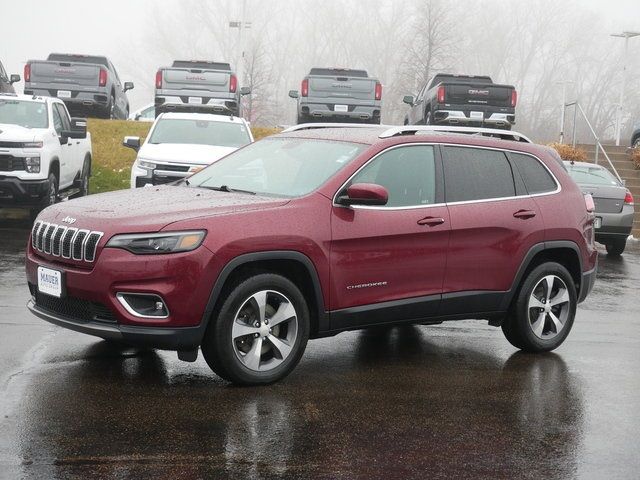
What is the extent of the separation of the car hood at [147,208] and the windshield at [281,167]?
9.6 inches

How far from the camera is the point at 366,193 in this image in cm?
662

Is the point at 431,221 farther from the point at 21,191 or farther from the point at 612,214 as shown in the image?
the point at 612,214

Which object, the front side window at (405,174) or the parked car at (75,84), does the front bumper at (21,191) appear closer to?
the front side window at (405,174)

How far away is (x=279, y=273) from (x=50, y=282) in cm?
141

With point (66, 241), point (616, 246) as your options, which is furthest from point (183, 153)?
point (66, 241)

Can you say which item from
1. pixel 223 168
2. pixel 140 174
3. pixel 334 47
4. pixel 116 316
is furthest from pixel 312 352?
pixel 334 47

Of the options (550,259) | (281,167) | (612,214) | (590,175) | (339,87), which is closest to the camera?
(281,167)

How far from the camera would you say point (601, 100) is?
3824 inches

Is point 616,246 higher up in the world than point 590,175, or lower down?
lower down

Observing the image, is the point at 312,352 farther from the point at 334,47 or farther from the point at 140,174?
the point at 334,47

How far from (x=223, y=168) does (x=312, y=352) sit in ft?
4.91

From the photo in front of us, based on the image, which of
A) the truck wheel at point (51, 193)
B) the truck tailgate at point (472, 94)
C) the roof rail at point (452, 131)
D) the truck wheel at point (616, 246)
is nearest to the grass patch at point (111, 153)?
the truck tailgate at point (472, 94)

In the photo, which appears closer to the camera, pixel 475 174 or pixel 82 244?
pixel 82 244

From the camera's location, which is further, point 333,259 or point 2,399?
point 333,259
